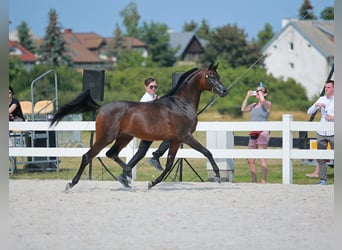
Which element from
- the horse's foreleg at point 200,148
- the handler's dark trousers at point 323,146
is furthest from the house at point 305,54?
the horse's foreleg at point 200,148

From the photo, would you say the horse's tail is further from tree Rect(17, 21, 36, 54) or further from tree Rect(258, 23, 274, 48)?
tree Rect(258, 23, 274, 48)

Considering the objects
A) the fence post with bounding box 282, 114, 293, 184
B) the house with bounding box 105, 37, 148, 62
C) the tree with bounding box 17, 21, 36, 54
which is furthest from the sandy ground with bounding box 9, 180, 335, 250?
the house with bounding box 105, 37, 148, 62

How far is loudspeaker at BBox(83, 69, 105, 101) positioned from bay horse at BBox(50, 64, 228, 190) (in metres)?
3.02

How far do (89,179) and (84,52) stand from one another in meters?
96.0

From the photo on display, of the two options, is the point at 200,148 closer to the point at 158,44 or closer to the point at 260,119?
the point at 260,119

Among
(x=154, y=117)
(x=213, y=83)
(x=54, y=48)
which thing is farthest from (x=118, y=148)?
(x=54, y=48)

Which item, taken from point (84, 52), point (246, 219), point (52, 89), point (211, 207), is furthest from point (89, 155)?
point (84, 52)

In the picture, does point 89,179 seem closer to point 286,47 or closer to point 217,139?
point 217,139

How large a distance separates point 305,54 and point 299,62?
904 millimetres

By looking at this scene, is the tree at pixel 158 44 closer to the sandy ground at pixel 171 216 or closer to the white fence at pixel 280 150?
the white fence at pixel 280 150

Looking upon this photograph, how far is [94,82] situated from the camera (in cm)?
1533

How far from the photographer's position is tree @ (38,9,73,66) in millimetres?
73525

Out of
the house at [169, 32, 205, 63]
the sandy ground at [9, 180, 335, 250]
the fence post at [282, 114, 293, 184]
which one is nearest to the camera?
the sandy ground at [9, 180, 335, 250]

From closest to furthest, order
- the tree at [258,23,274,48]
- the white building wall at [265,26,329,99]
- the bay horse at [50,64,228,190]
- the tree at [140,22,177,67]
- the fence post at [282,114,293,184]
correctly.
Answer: the bay horse at [50,64,228,190] < the fence post at [282,114,293,184] < the white building wall at [265,26,329,99] < the tree at [140,22,177,67] < the tree at [258,23,274,48]
